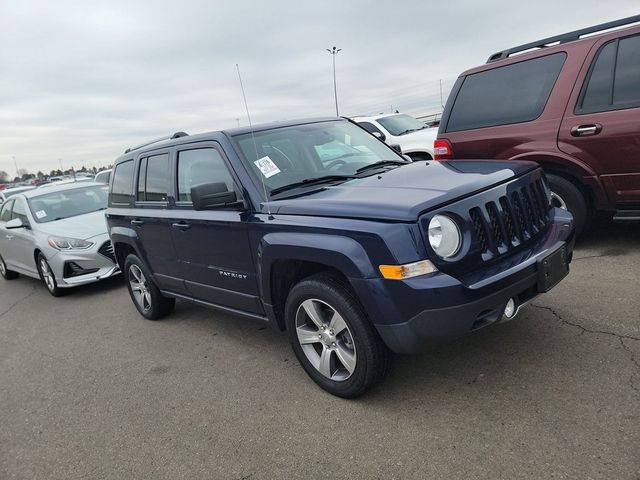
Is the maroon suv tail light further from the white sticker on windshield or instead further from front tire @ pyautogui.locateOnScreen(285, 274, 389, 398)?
front tire @ pyautogui.locateOnScreen(285, 274, 389, 398)

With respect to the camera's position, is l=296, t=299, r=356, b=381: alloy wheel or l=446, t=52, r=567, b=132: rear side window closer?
l=296, t=299, r=356, b=381: alloy wheel

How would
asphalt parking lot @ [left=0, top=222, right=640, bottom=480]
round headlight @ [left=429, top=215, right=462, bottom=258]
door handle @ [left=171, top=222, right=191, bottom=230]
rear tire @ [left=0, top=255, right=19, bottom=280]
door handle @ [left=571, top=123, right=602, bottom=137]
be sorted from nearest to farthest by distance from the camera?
1. asphalt parking lot @ [left=0, top=222, right=640, bottom=480]
2. round headlight @ [left=429, top=215, right=462, bottom=258]
3. door handle @ [left=171, top=222, right=191, bottom=230]
4. door handle @ [left=571, top=123, right=602, bottom=137]
5. rear tire @ [left=0, top=255, right=19, bottom=280]

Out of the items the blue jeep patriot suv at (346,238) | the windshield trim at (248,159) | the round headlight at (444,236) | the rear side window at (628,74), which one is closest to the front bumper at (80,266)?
the blue jeep patriot suv at (346,238)

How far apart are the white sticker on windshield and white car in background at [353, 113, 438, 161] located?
14.8 ft

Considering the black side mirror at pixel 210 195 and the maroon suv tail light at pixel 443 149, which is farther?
the maroon suv tail light at pixel 443 149

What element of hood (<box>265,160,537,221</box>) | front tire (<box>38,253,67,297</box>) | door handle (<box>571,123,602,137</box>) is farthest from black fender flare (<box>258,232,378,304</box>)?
front tire (<box>38,253,67,297</box>)

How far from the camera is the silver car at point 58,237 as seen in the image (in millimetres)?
6871

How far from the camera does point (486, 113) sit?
17.4 feet

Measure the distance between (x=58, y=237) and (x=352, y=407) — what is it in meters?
5.65

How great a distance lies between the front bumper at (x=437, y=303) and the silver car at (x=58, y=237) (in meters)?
5.43

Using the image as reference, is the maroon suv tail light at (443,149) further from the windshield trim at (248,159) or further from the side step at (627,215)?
the side step at (627,215)

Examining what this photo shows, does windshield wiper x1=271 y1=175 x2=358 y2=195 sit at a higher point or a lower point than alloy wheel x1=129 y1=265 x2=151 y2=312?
higher

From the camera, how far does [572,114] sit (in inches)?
185

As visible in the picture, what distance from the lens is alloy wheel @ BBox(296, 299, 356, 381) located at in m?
3.00
